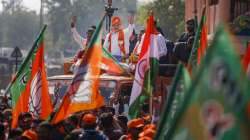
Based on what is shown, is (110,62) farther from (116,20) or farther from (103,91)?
(116,20)

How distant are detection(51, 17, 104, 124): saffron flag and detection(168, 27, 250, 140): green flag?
12.1 feet

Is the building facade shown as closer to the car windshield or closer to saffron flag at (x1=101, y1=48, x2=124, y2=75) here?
the car windshield

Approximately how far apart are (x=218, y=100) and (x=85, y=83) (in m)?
4.24

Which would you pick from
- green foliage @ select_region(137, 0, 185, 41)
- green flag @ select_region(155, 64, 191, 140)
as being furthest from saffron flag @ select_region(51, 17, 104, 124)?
green foliage @ select_region(137, 0, 185, 41)

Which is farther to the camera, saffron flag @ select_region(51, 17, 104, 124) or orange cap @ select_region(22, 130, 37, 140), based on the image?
saffron flag @ select_region(51, 17, 104, 124)

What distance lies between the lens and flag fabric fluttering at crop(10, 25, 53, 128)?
32.0 ft

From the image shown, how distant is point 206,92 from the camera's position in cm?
435

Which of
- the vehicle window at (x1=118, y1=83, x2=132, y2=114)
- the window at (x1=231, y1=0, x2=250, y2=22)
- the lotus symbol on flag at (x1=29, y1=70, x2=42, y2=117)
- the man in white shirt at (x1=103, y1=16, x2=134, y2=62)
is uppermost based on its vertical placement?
the window at (x1=231, y1=0, x2=250, y2=22)

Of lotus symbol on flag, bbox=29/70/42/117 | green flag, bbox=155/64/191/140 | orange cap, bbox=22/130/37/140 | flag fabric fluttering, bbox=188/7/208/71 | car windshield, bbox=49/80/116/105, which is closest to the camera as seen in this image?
green flag, bbox=155/64/191/140

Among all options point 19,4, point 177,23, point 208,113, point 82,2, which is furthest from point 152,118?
point 19,4

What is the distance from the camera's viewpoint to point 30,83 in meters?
9.80

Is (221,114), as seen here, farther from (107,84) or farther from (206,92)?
(107,84)

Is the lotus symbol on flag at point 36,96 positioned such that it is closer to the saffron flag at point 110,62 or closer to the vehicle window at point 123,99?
the saffron flag at point 110,62

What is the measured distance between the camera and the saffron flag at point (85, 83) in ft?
26.8
